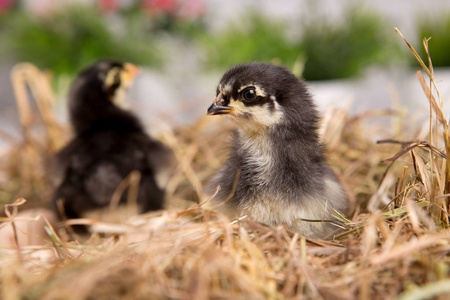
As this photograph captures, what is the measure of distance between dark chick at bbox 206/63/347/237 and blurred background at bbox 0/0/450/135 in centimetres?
131

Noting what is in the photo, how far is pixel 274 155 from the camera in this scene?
0.90 m

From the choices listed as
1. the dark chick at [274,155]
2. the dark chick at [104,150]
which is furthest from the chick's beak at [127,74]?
the dark chick at [274,155]

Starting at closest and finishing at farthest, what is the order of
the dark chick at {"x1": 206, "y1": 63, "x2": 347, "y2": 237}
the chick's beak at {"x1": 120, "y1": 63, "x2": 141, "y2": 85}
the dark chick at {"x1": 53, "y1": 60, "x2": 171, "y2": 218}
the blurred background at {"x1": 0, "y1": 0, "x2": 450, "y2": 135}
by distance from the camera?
the dark chick at {"x1": 206, "y1": 63, "x2": 347, "y2": 237} < the dark chick at {"x1": 53, "y1": 60, "x2": 171, "y2": 218} < the chick's beak at {"x1": 120, "y1": 63, "x2": 141, "y2": 85} < the blurred background at {"x1": 0, "y1": 0, "x2": 450, "y2": 135}

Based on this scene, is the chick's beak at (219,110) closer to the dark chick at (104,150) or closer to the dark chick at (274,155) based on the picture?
the dark chick at (274,155)

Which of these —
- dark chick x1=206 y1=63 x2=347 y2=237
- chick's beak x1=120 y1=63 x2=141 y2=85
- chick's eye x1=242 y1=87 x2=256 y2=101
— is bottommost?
dark chick x1=206 y1=63 x2=347 y2=237

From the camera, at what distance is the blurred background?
2447 millimetres

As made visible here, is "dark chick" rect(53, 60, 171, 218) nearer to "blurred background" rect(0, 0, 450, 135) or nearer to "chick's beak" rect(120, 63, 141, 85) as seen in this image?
"chick's beak" rect(120, 63, 141, 85)

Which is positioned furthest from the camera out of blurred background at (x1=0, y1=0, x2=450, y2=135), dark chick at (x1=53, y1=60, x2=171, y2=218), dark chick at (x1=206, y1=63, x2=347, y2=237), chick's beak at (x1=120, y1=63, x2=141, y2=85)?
blurred background at (x1=0, y1=0, x2=450, y2=135)

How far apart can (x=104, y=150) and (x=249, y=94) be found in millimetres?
593

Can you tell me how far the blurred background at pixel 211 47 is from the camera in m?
2.45

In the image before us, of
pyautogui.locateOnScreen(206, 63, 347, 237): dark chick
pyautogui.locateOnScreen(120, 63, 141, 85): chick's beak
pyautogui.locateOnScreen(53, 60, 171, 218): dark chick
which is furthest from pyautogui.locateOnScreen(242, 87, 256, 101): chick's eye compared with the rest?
pyautogui.locateOnScreen(120, 63, 141, 85): chick's beak

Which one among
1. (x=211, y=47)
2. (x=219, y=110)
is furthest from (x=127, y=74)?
(x=211, y=47)

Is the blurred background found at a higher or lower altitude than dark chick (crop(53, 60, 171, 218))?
higher

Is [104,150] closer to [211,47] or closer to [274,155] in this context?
[274,155]
